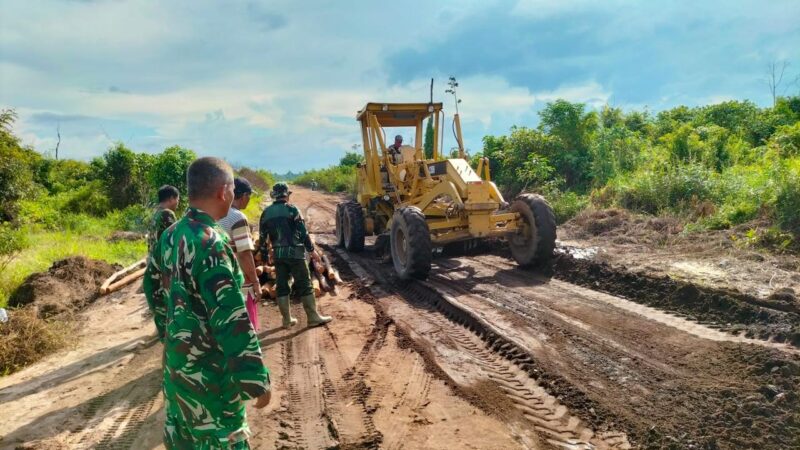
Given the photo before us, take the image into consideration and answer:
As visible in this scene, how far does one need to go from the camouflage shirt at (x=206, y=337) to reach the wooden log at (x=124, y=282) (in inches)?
278

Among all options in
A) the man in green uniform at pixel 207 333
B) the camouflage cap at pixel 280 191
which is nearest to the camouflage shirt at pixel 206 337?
the man in green uniform at pixel 207 333

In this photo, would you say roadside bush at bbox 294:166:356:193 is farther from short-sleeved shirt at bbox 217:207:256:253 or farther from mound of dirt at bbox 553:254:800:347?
short-sleeved shirt at bbox 217:207:256:253

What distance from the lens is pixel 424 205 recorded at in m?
9.05

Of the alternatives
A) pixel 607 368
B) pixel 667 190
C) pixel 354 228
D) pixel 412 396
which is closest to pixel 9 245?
pixel 354 228

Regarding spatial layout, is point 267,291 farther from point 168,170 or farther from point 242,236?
point 168,170

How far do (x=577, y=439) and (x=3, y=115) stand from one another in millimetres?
16639

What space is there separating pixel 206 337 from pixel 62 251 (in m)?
10.4

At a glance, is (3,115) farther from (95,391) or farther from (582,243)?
(582,243)

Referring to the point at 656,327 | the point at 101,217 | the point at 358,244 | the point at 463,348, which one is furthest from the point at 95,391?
the point at 101,217

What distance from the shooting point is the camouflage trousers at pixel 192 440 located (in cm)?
221

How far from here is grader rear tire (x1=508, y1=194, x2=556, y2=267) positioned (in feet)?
26.5

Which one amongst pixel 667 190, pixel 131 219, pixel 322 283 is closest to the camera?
pixel 322 283

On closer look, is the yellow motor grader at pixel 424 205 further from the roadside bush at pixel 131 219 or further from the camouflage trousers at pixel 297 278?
the roadside bush at pixel 131 219

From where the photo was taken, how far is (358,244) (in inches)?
441
